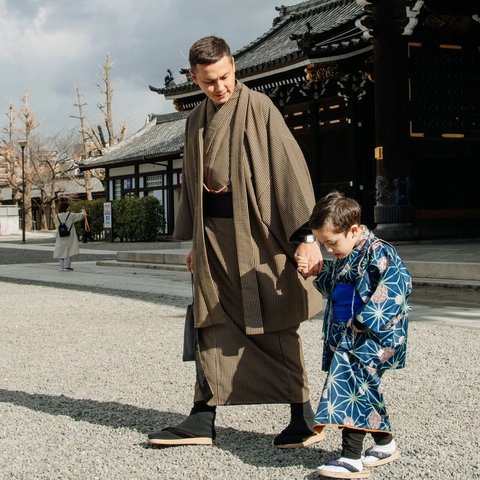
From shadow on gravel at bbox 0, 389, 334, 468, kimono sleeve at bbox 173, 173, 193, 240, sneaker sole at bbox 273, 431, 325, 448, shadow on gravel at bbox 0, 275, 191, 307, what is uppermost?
kimono sleeve at bbox 173, 173, 193, 240

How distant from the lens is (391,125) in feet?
45.3

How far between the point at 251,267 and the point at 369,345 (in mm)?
659

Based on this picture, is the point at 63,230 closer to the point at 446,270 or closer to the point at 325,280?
the point at 446,270

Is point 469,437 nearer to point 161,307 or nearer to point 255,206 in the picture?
point 255,206

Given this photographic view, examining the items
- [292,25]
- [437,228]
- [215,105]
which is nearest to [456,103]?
[437,228]

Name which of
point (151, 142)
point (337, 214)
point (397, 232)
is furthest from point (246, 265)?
point (151, 142)

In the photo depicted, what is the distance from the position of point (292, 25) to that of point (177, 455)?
19027mm

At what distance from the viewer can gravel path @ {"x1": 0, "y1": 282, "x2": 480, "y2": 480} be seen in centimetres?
321

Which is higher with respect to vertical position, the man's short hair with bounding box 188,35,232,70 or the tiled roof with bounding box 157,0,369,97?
the tiled roof with bounding box 157,0,369,97

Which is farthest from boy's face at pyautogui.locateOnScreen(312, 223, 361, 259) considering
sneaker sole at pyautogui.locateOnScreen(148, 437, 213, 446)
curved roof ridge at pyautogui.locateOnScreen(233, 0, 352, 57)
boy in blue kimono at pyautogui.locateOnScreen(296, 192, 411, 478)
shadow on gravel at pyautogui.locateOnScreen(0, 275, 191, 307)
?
curved roof ridge at pyautogui.locateOnScreen(233, 0, 352, 57)

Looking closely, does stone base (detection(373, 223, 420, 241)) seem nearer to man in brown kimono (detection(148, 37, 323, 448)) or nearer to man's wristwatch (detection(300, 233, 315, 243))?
man in brown kimono (detection(148, 37, 323, 448))

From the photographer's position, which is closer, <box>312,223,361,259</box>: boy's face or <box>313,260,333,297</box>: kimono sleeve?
<box>312,223,361,259</box>: boy's face

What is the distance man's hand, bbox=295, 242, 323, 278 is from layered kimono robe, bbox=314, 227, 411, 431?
183mm

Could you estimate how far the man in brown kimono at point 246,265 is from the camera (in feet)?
11.4
